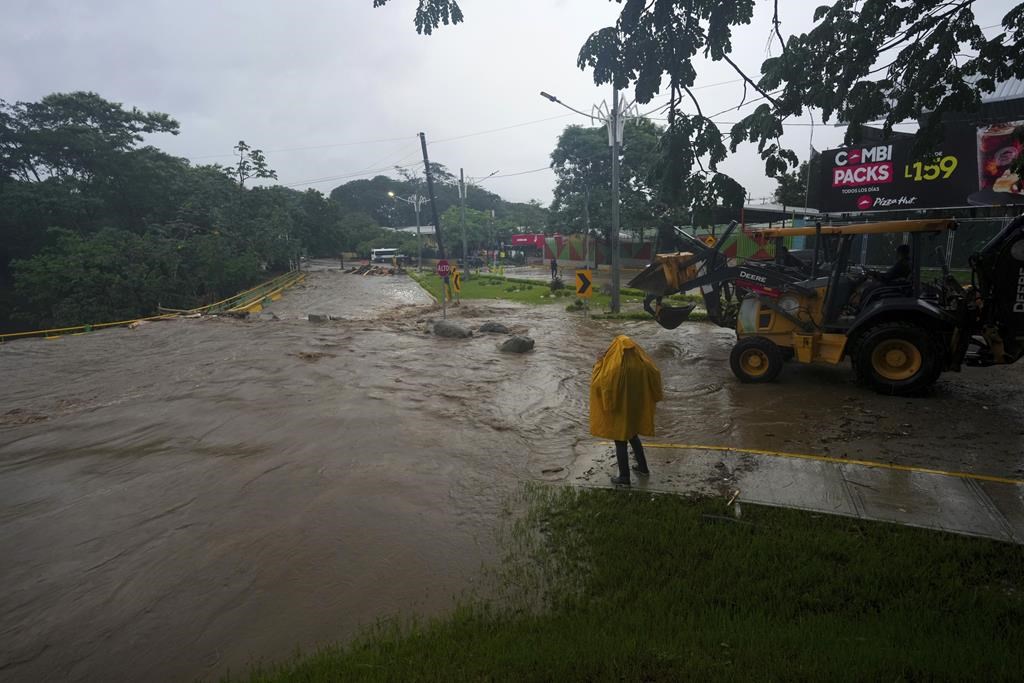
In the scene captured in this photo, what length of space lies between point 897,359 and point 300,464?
28.4 ft

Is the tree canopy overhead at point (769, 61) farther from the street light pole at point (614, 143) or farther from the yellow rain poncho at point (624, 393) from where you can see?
the street light pole at point (614, 143)

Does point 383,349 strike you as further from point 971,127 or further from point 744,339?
point 971,127

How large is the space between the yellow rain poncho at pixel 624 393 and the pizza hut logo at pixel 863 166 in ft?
62.2

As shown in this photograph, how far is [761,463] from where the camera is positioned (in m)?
5.86

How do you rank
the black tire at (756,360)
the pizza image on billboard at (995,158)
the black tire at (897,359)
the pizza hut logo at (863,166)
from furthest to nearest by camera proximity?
the pizza hut logo at (863,166) → the pizza image on billboard at (995,158) → the black tire at (756,360) → the black tire at (897,359)

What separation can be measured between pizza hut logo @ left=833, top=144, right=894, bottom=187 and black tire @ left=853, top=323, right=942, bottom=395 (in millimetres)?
14396

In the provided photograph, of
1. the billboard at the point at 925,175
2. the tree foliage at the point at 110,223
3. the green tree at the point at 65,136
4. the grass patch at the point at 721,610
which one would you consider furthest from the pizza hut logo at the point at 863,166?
the green tree at the point at 65,136

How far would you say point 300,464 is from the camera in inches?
281

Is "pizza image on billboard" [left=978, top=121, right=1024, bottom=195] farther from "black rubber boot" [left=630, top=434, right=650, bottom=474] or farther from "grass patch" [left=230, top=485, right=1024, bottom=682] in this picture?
"grass patch" [left=230, top=485, right=1024, bottom=682]


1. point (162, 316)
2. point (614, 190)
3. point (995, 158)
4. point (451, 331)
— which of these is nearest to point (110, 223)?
point (162, 316)

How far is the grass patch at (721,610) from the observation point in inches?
110

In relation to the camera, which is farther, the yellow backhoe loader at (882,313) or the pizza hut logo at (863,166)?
the pizza hut logo at (863,166)

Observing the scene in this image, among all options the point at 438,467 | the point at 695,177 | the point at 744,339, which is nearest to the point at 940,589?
the point at 695,177

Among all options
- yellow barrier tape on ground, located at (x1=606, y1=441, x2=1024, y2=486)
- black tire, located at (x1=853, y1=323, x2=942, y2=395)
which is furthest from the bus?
yellow barrier tape on ground, located at (x1=606, y1=441, x2=1024, y2=486)
